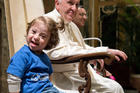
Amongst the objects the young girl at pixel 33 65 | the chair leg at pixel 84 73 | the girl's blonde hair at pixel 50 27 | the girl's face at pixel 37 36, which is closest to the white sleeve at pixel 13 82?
the young girl at pixel 33 65

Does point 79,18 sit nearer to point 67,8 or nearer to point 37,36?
point 67,8

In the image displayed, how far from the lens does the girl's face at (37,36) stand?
59.0 inches

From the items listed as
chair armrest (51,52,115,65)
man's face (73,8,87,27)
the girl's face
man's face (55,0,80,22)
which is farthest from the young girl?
man's face (73,8,87,27)

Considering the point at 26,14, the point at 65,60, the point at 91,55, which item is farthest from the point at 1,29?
the point at 91,55

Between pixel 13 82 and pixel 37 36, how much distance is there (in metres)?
0.37

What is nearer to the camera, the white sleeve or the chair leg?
the white sleeve

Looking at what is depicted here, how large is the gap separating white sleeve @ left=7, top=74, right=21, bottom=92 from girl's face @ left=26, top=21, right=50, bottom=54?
0.87 ft

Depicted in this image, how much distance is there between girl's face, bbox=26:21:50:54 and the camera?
150cm

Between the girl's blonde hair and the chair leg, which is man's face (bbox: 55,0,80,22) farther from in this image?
the chair leg

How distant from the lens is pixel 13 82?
1.39 m

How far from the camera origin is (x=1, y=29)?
2201mm

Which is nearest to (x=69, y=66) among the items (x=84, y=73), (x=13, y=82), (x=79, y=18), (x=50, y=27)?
(x=84, y=73)

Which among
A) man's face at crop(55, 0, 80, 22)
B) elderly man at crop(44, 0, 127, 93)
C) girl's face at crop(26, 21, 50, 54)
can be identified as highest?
man's face at crop(55, 0, 80, 22)

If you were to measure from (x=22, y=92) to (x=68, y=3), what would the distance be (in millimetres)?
1051
